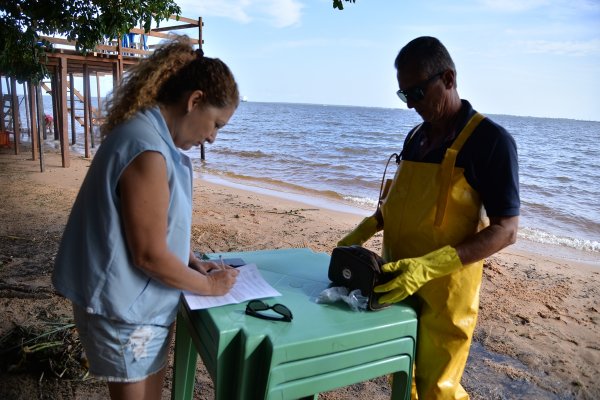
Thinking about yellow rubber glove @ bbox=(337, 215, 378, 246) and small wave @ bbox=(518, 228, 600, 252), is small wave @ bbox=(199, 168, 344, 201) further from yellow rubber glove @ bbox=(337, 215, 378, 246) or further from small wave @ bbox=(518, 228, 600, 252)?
yellow rubber glove @ bbox=(337, 215, 378, 246)

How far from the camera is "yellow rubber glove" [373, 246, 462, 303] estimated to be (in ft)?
4.68

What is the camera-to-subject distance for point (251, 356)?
118cm

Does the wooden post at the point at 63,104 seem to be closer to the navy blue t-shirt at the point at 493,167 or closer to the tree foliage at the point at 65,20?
the tree foliage at the point at 65,20

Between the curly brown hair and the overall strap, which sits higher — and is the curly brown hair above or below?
above

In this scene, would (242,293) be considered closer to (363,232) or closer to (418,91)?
(363,232)

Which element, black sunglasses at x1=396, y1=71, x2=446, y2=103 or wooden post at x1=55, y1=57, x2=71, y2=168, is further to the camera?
wooden post at x1=55, y1=57, x2=71, y2=168

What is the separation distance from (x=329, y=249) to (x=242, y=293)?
12.5 feet

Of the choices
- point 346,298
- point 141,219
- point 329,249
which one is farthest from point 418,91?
point 329,249

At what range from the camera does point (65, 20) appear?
4.20 meters

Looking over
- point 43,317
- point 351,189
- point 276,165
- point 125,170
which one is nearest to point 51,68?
point 276,165

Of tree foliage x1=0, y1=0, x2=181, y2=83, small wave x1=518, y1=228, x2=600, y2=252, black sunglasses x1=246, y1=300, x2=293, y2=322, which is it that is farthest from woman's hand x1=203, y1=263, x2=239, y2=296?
small wave x1=518, y1=228, x2=600, y2=252

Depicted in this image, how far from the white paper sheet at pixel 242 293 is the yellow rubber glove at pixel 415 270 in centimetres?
38

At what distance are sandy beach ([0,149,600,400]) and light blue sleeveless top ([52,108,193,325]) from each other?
146 cm

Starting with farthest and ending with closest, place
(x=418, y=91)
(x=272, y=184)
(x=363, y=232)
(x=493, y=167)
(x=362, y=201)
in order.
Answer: (x=272, y=184), (x=362, y=201), (x=363, y=232), (x=418, y=91), (x=493, y=167)
